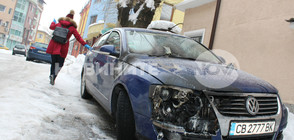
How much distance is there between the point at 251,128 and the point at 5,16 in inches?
2080

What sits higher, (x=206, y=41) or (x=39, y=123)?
(x=206, y=41)

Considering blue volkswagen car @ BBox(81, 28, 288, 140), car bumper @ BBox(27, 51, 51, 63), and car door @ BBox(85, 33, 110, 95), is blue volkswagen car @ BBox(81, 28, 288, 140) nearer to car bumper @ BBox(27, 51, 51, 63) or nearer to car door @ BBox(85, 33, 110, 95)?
car door @ BBox(85, 33, 110, 95)

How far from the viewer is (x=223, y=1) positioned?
27.1 ft

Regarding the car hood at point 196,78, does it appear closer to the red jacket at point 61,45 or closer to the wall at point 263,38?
the red jacket at point 61,45

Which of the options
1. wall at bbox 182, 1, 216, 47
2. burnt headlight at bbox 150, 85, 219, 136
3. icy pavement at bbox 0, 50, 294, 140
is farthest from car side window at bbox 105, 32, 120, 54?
wall at bbox 182, 1, 216, 47

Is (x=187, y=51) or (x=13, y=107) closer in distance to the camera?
(x=13, y=107)

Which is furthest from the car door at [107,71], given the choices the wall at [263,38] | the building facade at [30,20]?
the building facade at [30,20]

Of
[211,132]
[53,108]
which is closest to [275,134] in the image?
[211,132]

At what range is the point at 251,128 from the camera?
2.02m

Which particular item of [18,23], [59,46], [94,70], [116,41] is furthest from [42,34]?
[116,41]

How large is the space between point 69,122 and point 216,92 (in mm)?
2039

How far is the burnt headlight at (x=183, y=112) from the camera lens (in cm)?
186

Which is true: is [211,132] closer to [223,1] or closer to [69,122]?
[69,122]

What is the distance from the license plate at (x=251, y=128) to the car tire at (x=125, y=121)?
95 centimetres
